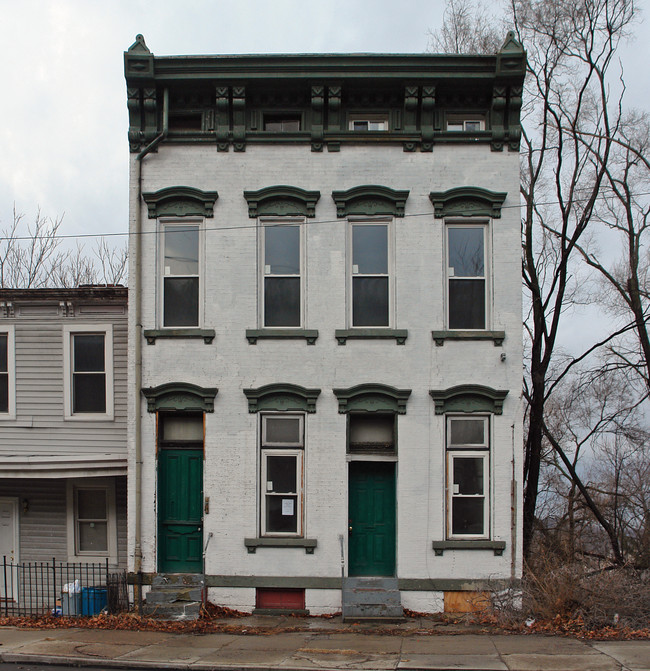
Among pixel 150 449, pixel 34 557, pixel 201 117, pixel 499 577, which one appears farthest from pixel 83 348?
pixel 499 577

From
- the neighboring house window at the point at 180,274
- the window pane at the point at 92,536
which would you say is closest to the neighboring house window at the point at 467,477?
the neighboring house window at the point at 180,274

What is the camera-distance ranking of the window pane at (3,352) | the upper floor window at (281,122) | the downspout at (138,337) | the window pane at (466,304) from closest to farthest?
the downspout at (138,337), the window pane at (466,304), the upper floor window at (281,122), the window pane at (3,352)

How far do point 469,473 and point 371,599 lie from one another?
2635 millimetres

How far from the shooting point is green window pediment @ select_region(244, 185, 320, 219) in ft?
38.7

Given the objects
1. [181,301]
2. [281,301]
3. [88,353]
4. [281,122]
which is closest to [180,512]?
[88,353]

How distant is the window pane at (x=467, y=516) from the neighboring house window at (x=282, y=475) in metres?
2.61

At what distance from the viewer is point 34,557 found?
1266 cm

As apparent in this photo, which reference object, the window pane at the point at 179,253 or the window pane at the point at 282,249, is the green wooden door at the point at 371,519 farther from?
the window pane at the point at 179,253

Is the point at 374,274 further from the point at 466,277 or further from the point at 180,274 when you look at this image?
the point at 180,274

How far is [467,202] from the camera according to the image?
1183 cm

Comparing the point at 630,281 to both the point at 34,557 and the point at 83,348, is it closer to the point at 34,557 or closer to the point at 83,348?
the point at 83,348

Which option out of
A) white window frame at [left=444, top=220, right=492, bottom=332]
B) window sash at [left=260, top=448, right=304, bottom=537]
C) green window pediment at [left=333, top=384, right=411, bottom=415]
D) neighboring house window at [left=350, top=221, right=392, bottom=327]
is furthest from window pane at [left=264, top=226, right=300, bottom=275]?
window sash at [left=260, top=448, right=304, bottom=537]

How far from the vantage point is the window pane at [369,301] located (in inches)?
464

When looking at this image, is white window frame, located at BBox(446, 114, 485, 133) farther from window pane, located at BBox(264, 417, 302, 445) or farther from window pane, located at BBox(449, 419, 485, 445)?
window pane, located at BBox(264, 417, 302, 445)
